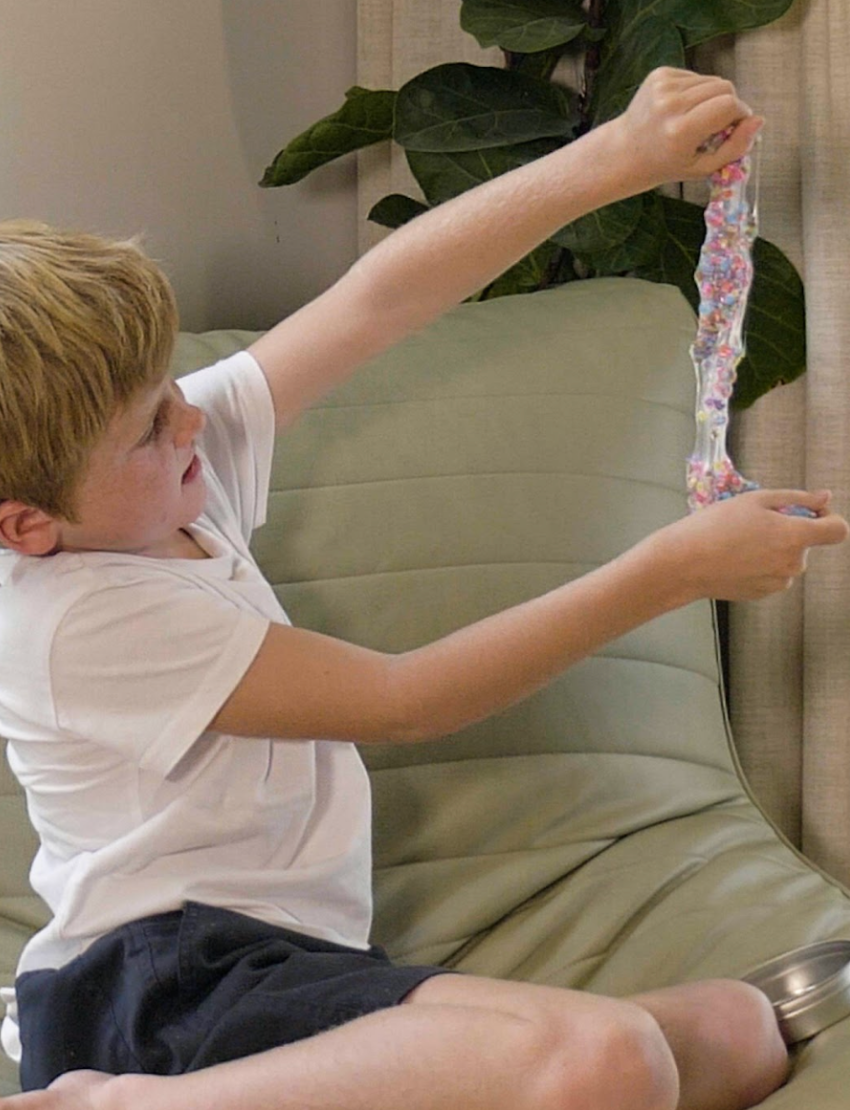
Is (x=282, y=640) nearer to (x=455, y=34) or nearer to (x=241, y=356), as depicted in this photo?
(x=241, y=356)

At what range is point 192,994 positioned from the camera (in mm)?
1094

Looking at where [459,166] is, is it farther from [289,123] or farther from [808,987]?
[808,987]

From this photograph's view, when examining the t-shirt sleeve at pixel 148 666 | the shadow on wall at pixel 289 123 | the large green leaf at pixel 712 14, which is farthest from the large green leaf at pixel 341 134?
the t-shirt sleeve at pixel 148 666

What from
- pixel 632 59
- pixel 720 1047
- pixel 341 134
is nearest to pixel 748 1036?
pixel 720 1047

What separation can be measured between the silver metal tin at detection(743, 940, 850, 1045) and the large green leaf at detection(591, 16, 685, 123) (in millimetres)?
861

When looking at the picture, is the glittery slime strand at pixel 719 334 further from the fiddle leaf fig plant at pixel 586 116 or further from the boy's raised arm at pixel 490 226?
the fiddle leaf fig plant at pixel 586 116

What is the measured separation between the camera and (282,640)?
1082 millimetres

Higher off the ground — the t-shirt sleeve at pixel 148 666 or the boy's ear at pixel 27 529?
the boy's ear at pixel 27 529

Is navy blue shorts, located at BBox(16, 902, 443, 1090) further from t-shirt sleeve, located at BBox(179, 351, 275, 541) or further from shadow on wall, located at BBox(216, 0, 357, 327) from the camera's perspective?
shadow on wall, located at BBox(216, 0, 357, 327)

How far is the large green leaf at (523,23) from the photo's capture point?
1625 mm

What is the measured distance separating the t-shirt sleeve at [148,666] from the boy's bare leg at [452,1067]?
0.68 feet

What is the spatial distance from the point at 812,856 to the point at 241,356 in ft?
2.71

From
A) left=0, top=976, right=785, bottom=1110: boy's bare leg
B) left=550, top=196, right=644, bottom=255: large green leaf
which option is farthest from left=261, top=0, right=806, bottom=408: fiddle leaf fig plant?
left=0, top=976, right=785, bottom=1110: boy's bare leg

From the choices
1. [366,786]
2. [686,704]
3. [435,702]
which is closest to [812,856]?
[686,704]
